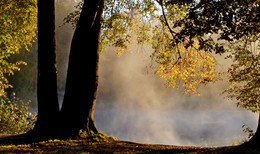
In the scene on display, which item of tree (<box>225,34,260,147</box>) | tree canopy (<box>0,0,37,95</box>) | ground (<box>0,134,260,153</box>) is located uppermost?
tree canopy (<box>0,0,37,95</box>)

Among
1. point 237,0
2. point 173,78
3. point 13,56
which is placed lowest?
point 173,78

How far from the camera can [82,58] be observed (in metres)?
8.54

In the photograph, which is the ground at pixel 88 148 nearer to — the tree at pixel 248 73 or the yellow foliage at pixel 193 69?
the yellow foliage at pixel 193 69

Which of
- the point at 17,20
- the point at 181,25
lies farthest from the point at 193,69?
the point at 17,20

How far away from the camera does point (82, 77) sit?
27.9 feet

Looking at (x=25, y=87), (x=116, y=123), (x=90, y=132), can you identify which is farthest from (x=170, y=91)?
(x=90, y=132)

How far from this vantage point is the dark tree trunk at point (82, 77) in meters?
8.33

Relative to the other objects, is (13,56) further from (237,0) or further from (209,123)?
(237,0)

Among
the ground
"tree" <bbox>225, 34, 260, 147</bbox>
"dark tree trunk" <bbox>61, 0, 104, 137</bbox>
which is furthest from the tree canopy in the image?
"tree" <bbox>225, 34, 260, 147</bbox>

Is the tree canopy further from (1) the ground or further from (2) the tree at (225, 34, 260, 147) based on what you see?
(2) the tree at (225, 34, 260, 147)

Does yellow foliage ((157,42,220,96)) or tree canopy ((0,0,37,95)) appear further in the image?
tree canopy ((0,0,37,95))

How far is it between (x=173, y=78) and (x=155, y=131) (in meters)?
15.9

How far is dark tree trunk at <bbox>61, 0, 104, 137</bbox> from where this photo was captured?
833 cm

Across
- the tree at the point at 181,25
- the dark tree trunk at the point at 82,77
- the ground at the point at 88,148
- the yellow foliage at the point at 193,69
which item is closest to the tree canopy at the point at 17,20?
the tree at the point at 181,25
